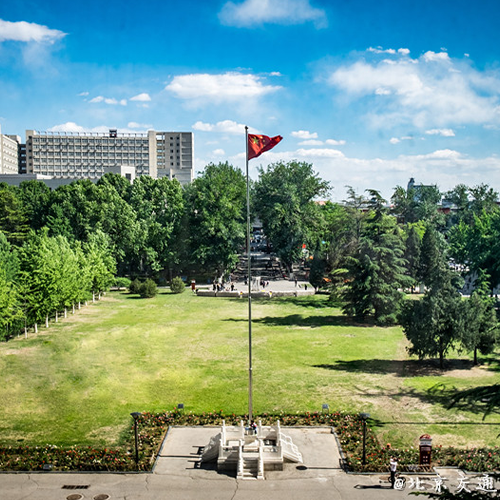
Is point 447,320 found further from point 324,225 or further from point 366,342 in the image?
point 324,225

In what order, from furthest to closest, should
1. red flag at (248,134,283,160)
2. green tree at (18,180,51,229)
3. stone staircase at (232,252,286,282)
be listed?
stone staircase at (232,252,286,282) < green tree at (18,180,51,229) < red flag at (248,134,283,160)

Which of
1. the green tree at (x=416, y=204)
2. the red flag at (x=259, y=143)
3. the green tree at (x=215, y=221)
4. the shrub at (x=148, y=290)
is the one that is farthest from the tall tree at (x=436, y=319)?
the green tree at (x=416, y=204)

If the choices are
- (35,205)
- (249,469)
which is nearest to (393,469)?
(249,469)

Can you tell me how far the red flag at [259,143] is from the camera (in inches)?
905

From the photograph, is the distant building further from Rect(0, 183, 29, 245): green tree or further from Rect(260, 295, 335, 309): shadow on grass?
Rect(260, 295, 335, 309): shadow on grass

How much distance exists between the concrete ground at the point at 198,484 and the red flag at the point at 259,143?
1265 cm

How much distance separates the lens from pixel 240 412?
25.8 metres

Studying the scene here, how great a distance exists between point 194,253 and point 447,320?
137 ft

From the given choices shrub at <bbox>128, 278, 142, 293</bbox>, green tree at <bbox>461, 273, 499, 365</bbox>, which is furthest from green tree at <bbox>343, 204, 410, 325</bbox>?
shrub at <bbox>128, 278, 142, 293</bbox>

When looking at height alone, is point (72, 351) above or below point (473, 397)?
below

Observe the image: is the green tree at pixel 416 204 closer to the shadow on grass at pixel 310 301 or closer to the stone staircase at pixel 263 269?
the stone staircase at pixel 263 269

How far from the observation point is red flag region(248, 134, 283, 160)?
23.0 metres

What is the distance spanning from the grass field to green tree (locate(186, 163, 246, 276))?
20561 millimetres

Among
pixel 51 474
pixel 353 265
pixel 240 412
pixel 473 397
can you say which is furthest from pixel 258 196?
pixel 473 397
